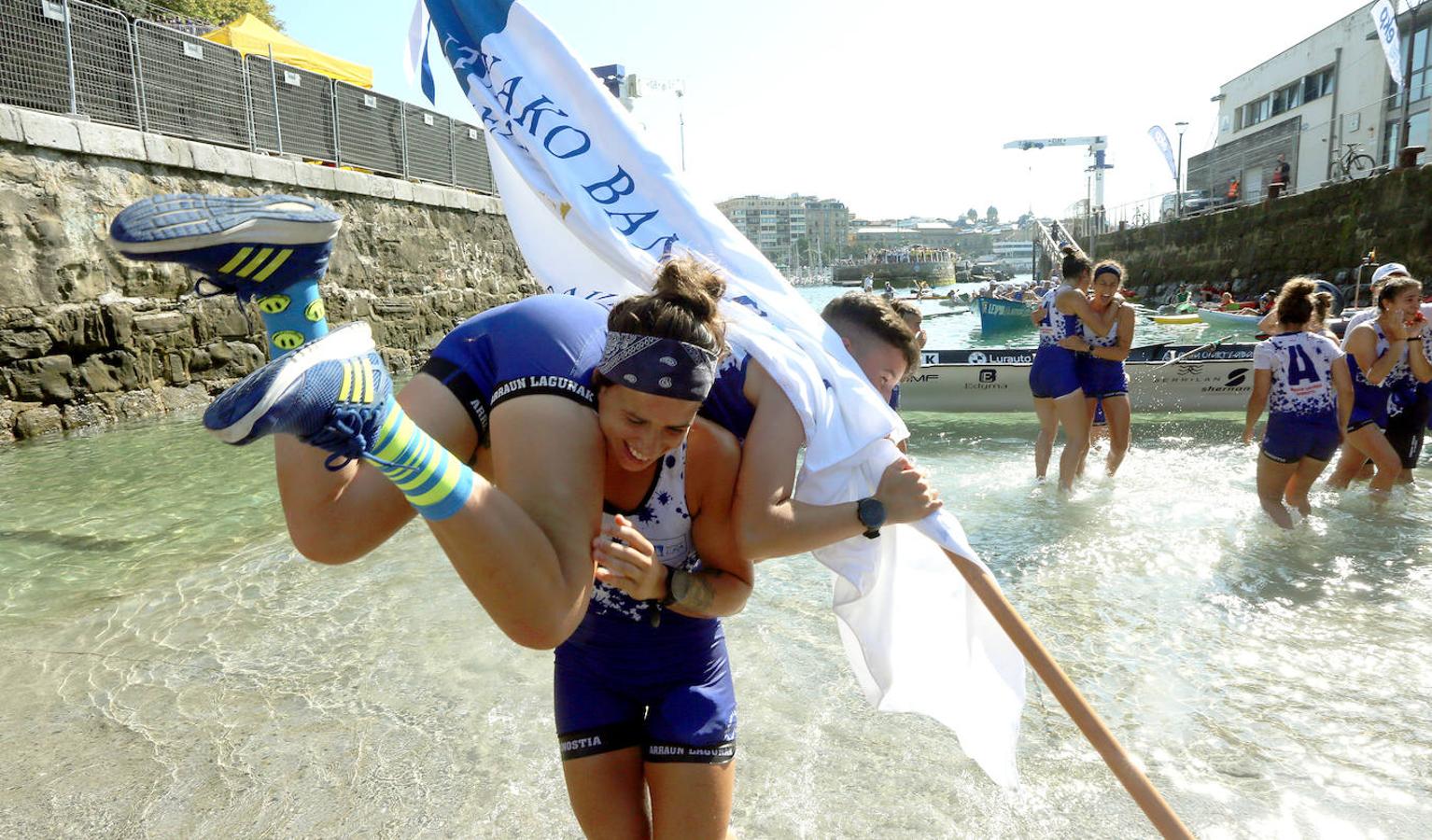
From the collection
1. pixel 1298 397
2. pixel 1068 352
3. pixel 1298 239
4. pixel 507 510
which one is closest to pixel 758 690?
pixel 507 510

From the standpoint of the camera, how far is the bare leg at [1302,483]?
620cm

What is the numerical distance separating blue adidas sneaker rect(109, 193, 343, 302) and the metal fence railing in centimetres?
1005

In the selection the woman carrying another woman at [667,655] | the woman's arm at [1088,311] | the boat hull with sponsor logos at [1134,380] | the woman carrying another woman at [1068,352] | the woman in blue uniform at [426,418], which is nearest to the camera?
the woman in blue uniform at [426,418]

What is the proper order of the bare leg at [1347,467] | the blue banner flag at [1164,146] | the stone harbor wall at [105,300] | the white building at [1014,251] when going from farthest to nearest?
the white building at [1014,251], the blue banner flag at [1164,146], the stone harbor wall at [105,300], the bare leg at [1347,467]

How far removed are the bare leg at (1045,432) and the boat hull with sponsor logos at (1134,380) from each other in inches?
132

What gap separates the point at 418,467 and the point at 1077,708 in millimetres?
1867

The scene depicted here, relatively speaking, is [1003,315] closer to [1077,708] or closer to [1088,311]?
[1088,311]

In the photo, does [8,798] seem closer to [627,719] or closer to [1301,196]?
[627,719]

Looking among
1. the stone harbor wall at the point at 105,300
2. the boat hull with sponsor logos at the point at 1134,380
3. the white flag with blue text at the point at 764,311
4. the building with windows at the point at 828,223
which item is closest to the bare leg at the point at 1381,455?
the boat hull with sponsor logos at the point at 1134,380

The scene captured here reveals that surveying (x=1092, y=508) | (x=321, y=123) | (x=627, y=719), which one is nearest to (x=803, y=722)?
(x=627, y=719)

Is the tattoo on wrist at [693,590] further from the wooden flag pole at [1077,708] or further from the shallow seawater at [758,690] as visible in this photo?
the shallow seawater at [758,690]

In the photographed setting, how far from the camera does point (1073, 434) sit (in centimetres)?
763

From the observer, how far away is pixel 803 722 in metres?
3.80

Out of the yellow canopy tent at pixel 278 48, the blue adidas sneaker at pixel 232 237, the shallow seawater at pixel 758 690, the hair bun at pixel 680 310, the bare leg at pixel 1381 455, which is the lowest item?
the shallow seawater at pixel 758 690
